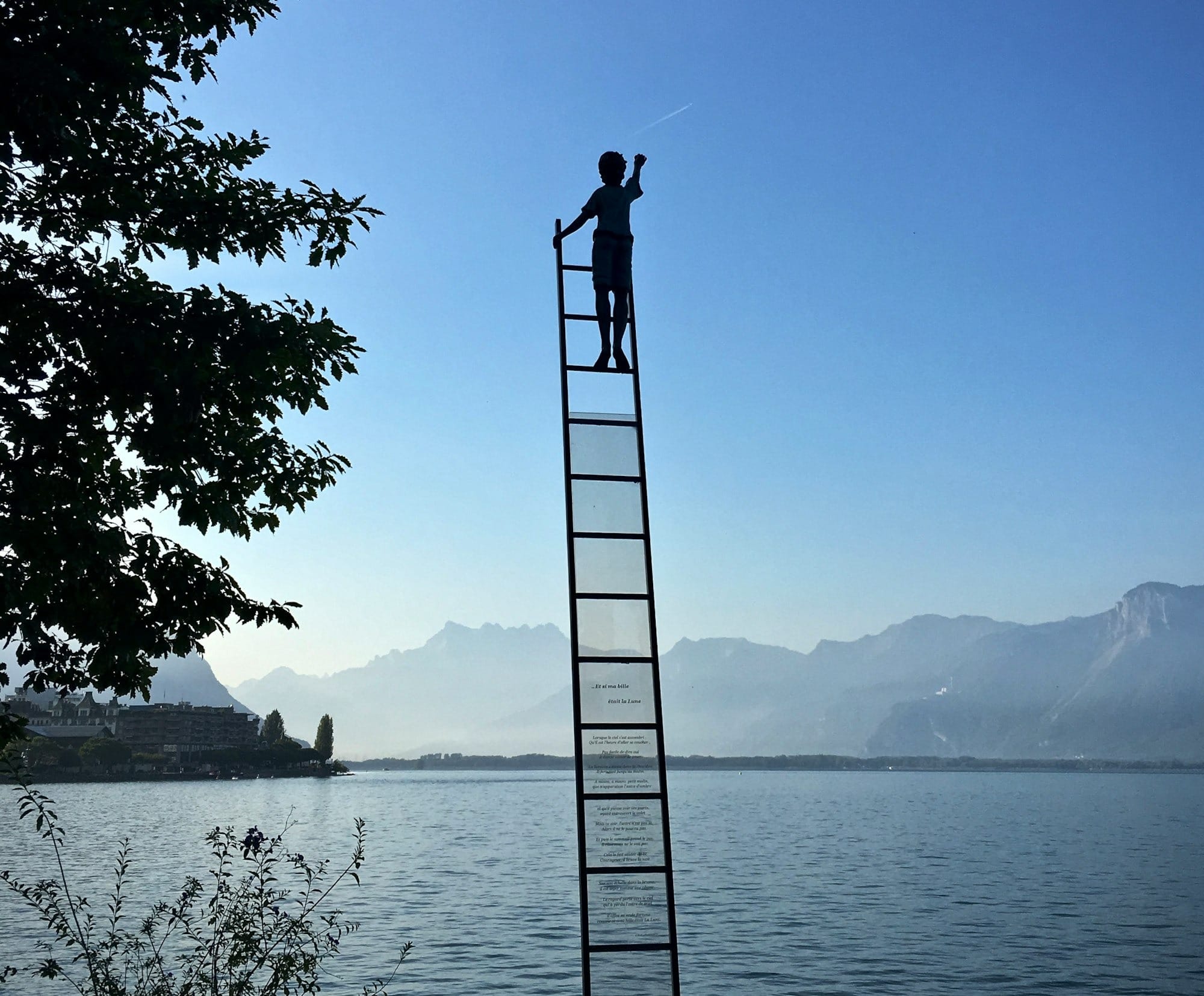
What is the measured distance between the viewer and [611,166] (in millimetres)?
9617

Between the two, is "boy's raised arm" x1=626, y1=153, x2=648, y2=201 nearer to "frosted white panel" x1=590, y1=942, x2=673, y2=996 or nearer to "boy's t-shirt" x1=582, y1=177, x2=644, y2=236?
"boy's t-shirt" x1=582, y1=177, x2=644, y2=236

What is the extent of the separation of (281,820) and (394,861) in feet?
153

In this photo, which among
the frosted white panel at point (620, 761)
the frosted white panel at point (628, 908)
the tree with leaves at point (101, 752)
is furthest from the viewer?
the tree with leaves at point (101, 752)

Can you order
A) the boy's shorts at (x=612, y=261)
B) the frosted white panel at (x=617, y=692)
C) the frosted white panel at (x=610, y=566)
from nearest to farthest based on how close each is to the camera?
the frosted white panel at (x=617, y=692), the frosted white panel at (x=610, y=566), the boy's shorts at (x=612, y=261)

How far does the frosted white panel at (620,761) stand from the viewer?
26.0 feet

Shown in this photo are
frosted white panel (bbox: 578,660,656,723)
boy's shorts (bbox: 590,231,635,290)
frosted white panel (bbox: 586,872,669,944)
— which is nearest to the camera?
frosted white panel (bbox: 586,872,669,944)

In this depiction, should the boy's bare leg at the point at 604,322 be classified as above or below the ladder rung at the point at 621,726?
above

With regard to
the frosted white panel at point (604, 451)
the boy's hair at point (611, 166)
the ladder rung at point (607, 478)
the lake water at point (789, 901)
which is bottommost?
the lake water at point (789, 901)

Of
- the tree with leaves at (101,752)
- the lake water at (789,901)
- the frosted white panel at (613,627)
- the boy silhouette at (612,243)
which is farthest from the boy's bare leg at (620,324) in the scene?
the tree with leaves at (101,752)

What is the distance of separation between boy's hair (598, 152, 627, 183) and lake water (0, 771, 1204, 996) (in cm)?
2125

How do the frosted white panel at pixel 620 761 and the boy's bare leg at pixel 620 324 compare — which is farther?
the boy's bare leg at pixel 620 324

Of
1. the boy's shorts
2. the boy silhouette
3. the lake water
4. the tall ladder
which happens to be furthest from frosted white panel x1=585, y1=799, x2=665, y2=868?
the lake water

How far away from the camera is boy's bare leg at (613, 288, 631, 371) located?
30.2 ft

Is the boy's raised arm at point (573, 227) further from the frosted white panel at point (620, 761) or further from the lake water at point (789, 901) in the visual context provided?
the lake water at point (789, 901)
